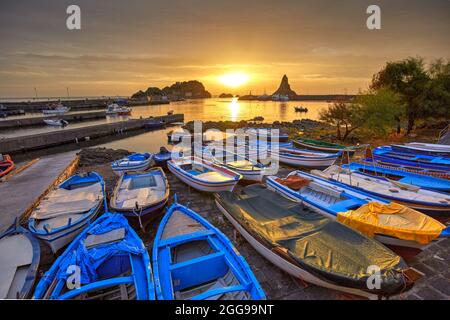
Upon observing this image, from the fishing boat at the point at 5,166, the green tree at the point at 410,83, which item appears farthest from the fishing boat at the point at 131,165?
the green tree at the point at 410,83

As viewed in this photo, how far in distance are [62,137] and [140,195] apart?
102ft

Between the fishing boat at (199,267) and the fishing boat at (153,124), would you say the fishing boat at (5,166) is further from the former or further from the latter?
the fishing boat at (153,124)

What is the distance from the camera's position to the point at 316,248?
627 cm

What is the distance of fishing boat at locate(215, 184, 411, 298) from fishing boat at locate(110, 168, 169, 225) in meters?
2.89

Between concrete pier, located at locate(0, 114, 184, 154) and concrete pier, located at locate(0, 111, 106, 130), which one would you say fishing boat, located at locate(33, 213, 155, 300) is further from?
concrete pier, located at locate(0, 111, 106, 130)

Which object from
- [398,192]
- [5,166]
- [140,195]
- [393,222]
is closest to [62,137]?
[5,166]

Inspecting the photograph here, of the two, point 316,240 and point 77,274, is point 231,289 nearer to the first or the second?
point 316,240

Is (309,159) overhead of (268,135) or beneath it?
beneath

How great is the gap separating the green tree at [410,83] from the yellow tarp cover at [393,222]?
80.5 ft

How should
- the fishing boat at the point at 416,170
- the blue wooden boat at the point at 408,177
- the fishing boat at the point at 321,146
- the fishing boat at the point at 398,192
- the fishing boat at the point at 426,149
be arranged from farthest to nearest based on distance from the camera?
the fishing boat at the point at 321,146, the fishing boat at the point at 426,149, the fishing boat at the point at 416,170, the blue wooden boat at the point at 408,177, the fishing boat at the point at 398,192

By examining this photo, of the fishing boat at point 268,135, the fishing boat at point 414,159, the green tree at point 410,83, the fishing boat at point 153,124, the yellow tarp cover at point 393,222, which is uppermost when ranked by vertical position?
the green tree at point 410,83

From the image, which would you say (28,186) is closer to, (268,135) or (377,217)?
(377,217)

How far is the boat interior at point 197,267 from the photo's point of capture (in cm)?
545

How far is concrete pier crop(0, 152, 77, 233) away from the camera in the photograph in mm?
9508
